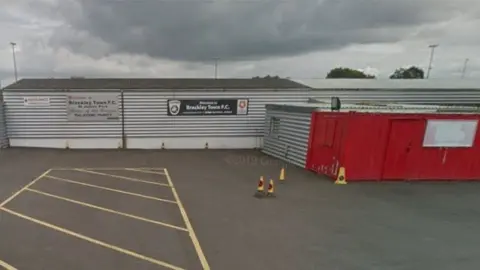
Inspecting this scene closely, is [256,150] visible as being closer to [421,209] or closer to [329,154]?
[329,154]

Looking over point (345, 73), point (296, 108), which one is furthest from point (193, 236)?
point (345, 73)

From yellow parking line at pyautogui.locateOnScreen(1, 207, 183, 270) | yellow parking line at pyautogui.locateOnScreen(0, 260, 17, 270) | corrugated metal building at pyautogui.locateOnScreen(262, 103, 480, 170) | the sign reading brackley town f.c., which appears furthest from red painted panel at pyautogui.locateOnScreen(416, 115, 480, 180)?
yellow parking line at pyautogui.locateOnScreen(0, 260, 17, 270)

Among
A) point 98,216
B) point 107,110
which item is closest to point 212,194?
point 98,216

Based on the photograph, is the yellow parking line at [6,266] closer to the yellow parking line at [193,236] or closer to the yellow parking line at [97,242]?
the yellow parking line at [97,242]

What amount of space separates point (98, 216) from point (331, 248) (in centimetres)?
508

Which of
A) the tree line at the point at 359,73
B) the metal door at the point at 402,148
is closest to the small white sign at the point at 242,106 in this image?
the metal door at the point at 402,148

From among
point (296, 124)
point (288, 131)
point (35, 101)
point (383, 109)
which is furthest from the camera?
point (35, 101)

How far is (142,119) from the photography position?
59.3 feet

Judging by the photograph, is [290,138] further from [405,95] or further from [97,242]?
[97,242]

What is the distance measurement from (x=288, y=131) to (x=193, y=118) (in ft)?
20.3

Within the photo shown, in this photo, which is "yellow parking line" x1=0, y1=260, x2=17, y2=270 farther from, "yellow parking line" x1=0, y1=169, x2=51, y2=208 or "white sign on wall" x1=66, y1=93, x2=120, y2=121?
"white sign on wall" x1=66, y1=93, x2=120, y2=121

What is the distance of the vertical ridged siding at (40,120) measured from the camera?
17.4 metres

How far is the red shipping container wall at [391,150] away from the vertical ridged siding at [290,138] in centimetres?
128

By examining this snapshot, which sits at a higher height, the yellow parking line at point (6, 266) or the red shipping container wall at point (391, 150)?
the red shipping container wall at point (391, 150)
